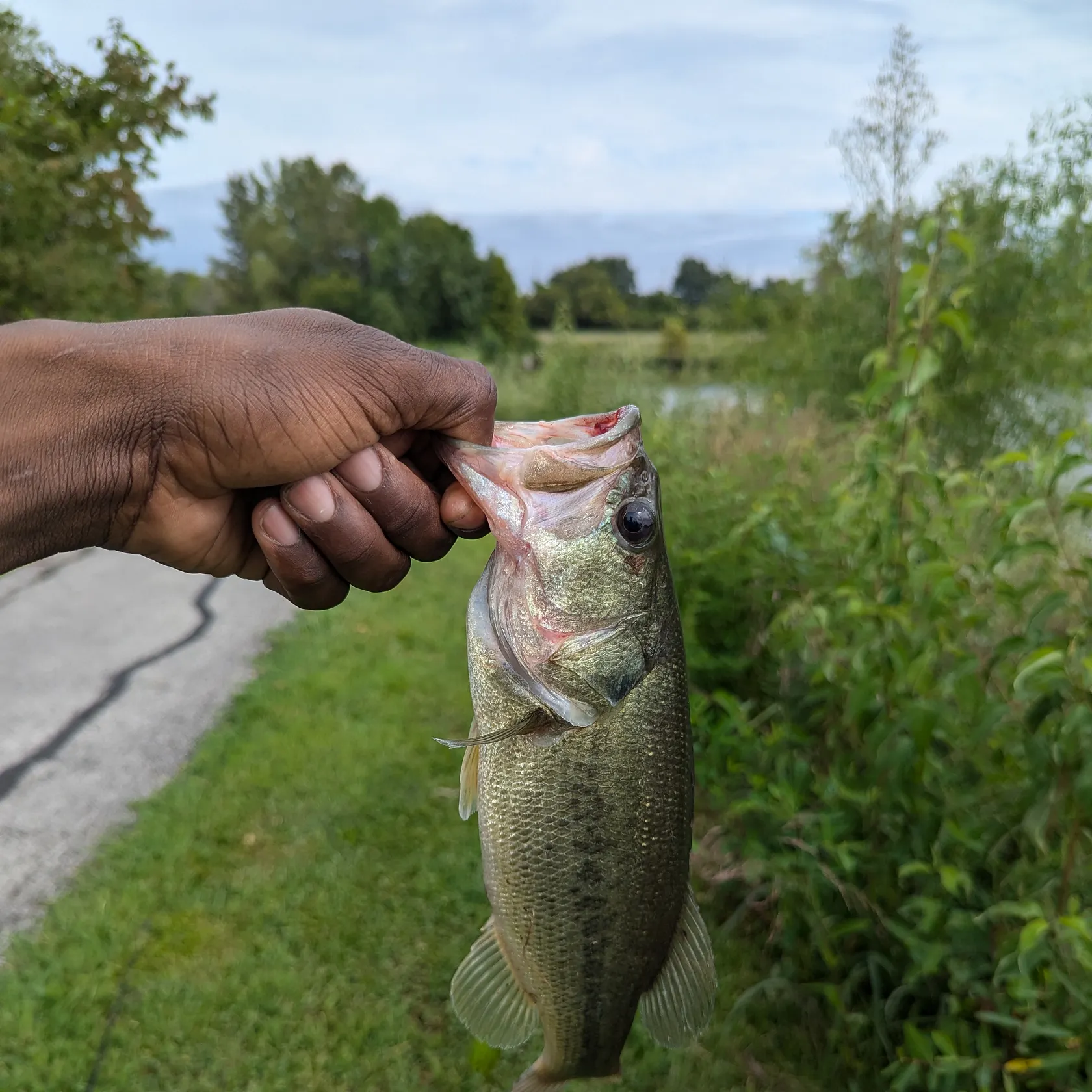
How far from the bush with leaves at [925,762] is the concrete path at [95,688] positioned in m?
2.94

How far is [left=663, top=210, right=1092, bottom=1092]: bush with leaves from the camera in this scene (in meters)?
2.05

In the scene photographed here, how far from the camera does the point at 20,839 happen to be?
12.7 ft

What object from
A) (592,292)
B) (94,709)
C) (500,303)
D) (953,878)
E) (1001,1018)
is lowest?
(94,709)

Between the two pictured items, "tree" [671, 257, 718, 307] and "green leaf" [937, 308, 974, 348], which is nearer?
"green leaf" [937, 308, 974, 348]

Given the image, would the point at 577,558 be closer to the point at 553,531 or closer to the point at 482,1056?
the point at 553,531

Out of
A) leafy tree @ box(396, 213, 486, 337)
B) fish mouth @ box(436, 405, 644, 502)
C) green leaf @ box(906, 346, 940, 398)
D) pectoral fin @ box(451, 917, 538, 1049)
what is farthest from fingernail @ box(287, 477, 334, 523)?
leafy tree @ box(396, 213, 486, 337)

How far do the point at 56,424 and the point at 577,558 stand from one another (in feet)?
3.46

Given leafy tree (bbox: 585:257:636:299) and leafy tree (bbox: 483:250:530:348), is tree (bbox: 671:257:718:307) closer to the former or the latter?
leafy tree (bbox: 585:257:636:299)

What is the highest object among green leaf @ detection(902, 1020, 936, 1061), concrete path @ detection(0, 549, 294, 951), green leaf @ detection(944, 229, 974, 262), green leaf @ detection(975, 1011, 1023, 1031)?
green leaf @ detection(944, 229, 974, 262)

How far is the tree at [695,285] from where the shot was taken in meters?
12.2

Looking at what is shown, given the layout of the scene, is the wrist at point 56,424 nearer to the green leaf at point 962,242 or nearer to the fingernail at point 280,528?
the fingernail at point 280,528

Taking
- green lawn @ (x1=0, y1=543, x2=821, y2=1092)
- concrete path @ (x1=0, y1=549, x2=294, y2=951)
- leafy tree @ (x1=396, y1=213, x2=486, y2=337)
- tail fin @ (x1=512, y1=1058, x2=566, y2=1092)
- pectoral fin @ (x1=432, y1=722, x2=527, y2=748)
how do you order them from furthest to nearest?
leafy tree @ (x1=396, y1=213, x2=486, y2=337), concrete path @ (x1=0, y1=549, x2=294, y2=951), green lawn @ (x1=0, y1=543, x2=821, y2=1092), tail fin @ (x1=512, y1=1058, x2=566, y2=1092), pectoral fin @ (x1=432, y1=722, x2=527, y2=748)

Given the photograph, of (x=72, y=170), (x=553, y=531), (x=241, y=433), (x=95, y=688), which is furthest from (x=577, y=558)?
(x=72, y=170)

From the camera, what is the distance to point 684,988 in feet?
6.23
